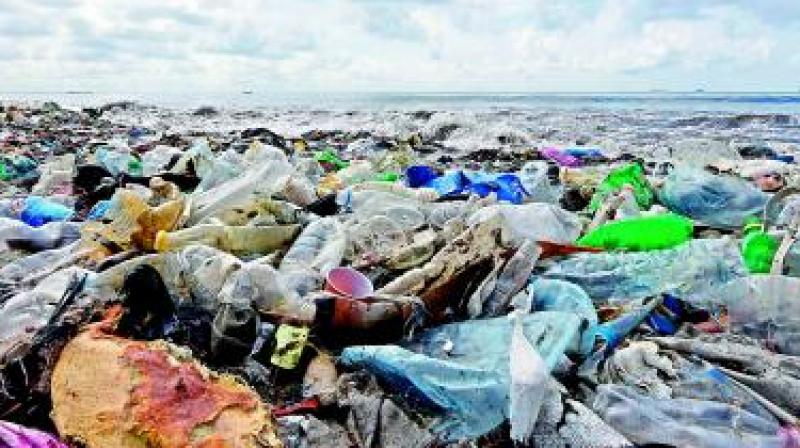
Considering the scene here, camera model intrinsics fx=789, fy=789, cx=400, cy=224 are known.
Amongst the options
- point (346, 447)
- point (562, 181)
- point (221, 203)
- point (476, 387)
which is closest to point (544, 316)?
point (476, 387)

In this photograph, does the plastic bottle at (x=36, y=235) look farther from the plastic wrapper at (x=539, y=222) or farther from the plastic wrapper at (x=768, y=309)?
the plastic wrapper at (x=768, y=309)

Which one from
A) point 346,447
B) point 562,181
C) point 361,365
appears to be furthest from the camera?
point 562,181

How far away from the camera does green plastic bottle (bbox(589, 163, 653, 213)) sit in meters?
5.87

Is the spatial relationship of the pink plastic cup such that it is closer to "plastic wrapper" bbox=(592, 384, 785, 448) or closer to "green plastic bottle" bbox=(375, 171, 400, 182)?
"plastic wrapper" bbox=(592, 384, 785, 448)

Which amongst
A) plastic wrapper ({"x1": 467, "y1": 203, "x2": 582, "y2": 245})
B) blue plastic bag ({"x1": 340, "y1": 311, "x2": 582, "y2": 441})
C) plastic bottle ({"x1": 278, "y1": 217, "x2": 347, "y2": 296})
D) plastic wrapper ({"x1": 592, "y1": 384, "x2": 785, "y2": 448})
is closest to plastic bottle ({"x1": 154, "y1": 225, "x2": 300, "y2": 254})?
plastic bottle ({"x1": 278, "y1": 217, "x2": 347, "y2": 296})

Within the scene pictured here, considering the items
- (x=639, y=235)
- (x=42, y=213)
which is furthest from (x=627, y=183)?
(x=42, y=213)

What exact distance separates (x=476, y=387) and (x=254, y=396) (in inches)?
28.6

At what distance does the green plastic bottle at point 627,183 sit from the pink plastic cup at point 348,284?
2.79m

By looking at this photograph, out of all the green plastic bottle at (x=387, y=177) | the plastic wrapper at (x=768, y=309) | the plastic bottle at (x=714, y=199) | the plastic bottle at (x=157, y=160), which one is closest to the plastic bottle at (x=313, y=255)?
the plastic wrapper at (x=768, y=309)

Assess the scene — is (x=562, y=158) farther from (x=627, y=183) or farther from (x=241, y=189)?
(x=241, y=189)

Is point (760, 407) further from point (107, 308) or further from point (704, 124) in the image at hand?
point (704, 124)

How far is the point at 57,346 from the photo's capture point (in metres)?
2.69

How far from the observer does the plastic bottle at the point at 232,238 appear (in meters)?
4.11

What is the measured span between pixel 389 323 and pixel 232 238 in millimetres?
1470
